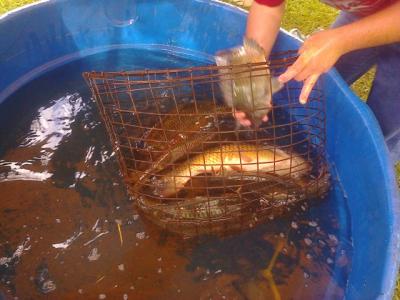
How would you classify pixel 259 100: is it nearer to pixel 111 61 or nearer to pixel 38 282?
pixel 38 282

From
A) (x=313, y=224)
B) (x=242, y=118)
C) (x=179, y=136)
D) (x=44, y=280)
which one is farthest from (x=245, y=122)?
(x=44, y=280)

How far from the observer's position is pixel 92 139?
6.95 feet

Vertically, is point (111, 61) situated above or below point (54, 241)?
above

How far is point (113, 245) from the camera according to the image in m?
1.73

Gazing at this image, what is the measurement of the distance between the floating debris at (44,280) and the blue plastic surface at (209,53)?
1100 mm

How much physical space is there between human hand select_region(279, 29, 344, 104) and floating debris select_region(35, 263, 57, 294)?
1.17m

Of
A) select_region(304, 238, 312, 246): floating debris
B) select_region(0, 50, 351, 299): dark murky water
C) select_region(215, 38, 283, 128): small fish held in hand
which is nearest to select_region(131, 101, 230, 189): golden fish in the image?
select_region(215, 38, 283, 128): small fish held in hand

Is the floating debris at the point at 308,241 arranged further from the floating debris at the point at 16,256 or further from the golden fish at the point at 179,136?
the floating debris at the point at 16,256

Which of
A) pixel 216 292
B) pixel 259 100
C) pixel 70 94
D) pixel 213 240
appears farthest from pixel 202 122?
pixel 70 94

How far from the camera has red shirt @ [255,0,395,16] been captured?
59.1 inches

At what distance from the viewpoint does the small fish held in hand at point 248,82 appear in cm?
146

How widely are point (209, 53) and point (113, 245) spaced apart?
1347 mm

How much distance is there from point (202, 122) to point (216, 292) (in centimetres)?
74

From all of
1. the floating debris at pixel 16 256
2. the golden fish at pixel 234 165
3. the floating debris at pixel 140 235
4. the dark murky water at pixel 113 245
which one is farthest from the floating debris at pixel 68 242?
the golden fish at pixel 234 165
